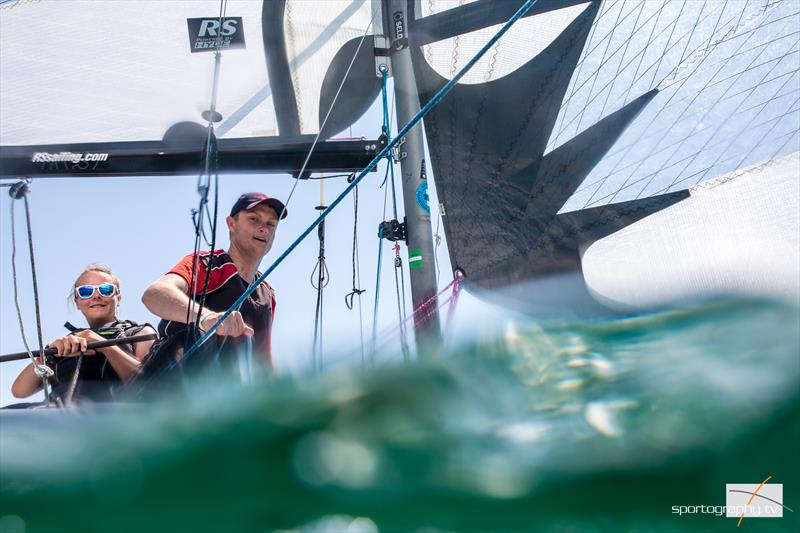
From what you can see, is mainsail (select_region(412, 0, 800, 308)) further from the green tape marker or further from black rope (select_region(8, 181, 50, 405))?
black rope (select_region(8, 181, 50, 405))

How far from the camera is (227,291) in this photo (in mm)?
1656

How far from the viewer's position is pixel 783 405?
2.23 feet

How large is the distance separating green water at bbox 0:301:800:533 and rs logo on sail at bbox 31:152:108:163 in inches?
→ 66.6

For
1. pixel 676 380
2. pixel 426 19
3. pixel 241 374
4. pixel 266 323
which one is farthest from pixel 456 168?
pixel 676 380

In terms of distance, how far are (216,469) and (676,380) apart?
1.73 ft

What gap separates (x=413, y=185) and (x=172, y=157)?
931 mm

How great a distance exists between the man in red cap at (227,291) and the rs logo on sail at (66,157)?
0.73m

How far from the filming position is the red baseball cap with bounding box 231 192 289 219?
5.83ft

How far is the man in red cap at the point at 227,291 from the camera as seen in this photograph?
Result: 147 centimetres

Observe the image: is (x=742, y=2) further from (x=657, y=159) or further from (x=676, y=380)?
(x=676, y=380)

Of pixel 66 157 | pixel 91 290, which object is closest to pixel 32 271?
pixel 91 290

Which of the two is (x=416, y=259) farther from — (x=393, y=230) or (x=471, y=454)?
(x=471, y=454)

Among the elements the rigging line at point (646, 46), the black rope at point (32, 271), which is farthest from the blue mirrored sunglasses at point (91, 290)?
the rigging line at point (646, 46)

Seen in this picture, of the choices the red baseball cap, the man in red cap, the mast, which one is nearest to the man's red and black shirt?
the man in red cap
